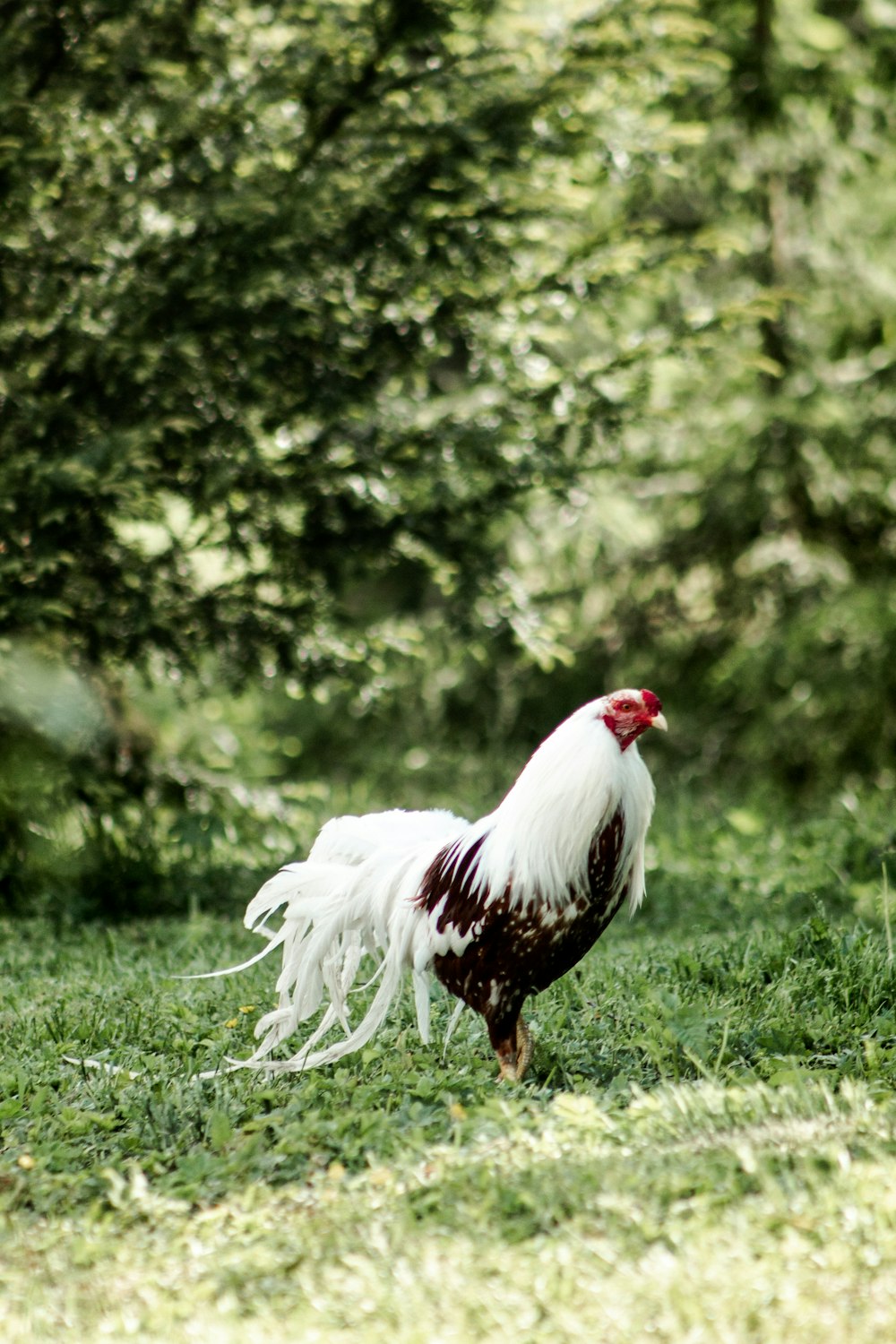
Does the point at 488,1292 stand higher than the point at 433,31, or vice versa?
the point at 433,31

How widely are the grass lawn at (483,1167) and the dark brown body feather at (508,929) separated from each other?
0.26 metres

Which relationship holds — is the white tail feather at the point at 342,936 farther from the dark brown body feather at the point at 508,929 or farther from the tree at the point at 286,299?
the tree at the point at 286,299

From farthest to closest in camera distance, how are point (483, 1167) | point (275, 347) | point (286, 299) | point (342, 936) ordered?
point (275, 347), point (286, 299), point (342, 936), point (483, 1167)

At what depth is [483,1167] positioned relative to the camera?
3297mm

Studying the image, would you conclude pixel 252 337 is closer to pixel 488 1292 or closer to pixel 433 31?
pixel 433 31

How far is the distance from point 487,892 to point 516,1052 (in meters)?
0.56

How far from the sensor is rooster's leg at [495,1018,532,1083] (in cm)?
401

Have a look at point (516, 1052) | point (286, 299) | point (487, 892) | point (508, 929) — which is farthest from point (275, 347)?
point (516, 1052)

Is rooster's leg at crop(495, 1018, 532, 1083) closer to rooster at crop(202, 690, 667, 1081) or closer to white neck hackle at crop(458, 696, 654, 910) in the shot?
rooster at crop(202, 690, 667, 1081)

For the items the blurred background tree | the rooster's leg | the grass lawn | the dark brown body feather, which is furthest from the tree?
the rooster's leg

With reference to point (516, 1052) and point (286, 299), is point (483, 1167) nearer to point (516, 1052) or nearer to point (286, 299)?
point (516, 1052)

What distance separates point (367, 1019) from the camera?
417 cm

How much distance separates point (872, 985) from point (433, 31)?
16.6 feet

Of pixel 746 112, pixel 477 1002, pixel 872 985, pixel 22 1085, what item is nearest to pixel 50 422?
pixel 22 1085
